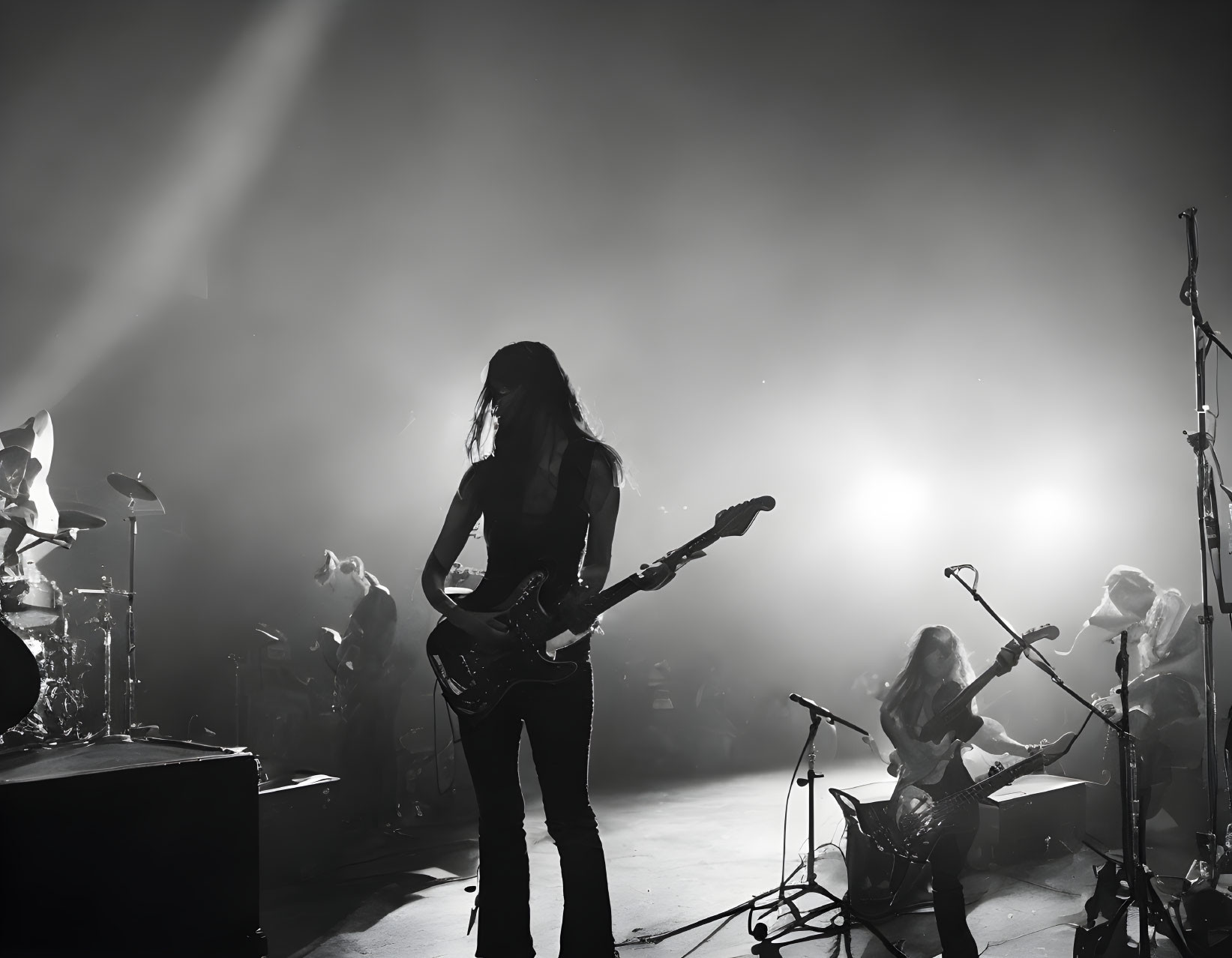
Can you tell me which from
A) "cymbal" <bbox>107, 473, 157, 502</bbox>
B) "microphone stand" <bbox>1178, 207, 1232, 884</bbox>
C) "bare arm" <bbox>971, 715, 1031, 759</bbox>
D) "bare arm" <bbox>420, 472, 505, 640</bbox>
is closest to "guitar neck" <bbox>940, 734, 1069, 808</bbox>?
"bare arm" <bbox>971, 715, 1031, 759</bbox>

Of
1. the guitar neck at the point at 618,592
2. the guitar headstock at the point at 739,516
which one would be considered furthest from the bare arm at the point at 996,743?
the guitar neck at the point at 618,592

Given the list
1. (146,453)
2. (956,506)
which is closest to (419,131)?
(146,453)

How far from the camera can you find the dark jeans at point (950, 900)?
298 centimetres

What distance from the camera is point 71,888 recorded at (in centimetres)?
208

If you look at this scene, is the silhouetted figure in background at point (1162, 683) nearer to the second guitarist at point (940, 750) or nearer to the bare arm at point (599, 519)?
the second guitarist at point (940, 750)

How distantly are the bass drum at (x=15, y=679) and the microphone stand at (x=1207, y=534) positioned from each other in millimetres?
4160

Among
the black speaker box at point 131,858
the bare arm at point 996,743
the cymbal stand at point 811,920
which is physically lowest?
the cymbal stand at point 811,920

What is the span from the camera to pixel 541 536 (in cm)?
221

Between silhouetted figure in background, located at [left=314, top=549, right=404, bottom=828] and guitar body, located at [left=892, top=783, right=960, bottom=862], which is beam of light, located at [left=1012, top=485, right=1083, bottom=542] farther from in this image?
silhouetted figure in background, located at [left=314, top=549, right=404, bottom=828]

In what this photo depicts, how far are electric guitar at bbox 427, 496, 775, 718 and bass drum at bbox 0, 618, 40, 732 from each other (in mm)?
888

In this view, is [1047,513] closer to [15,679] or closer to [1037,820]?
[1037,820]

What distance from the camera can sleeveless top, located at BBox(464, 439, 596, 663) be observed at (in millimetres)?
Result: 2184

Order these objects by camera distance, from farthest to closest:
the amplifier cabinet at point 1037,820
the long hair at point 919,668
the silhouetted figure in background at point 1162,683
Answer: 1. the silhouetted figure in background at point 1162,683
2. the amplifier cabinet at point 1037,820
3. the long hair at point 919,668

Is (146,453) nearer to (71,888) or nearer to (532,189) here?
(532,189)
